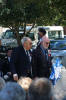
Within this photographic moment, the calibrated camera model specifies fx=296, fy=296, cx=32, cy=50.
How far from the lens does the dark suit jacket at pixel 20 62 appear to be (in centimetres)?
550

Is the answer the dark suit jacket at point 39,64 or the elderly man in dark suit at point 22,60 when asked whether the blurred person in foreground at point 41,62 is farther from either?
the elderly man in dark suit at point 22,60

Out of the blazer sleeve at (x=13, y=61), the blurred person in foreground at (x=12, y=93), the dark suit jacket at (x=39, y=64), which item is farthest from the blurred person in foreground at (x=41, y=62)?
the blurred person in foreground at (x=12, y=93)

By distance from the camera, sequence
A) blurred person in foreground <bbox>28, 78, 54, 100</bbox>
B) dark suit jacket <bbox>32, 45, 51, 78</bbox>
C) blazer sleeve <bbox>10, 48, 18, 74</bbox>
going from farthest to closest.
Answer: dark suit jacket <bbox>32, 45, 51, 78</bbox> → blazer sleeve <bbox>10, 48, 18, 74</bbox> → blurred person in foreground <bbox>28, 78, 54, 100</bbox>

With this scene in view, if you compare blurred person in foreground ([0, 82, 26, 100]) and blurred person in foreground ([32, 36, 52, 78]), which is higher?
Answer: blurred person in foreground ([0, 82, 26, 100])

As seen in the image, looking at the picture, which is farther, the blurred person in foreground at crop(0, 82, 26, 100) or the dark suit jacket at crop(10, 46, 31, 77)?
the dark suit jacket at crop(10, 46, 31, 77)

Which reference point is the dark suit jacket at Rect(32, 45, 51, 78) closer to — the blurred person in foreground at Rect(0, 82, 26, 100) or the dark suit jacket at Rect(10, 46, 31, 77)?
the dark suit jacket at Rect(10, 46, 31, 77)

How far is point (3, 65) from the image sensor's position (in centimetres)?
704

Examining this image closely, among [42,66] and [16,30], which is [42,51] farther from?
[16,30]

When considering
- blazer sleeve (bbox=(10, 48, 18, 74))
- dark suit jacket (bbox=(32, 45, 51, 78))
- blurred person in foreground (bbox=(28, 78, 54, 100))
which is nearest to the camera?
blurred person in foreground (bbox=(28, 78, 54, 100))

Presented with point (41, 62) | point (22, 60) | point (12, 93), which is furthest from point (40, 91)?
point (41, 62)

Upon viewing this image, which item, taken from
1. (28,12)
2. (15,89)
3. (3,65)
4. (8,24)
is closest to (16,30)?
(8,24)

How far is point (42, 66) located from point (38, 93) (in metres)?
3.17

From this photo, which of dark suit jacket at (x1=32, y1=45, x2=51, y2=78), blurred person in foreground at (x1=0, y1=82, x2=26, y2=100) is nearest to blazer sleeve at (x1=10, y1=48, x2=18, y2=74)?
dark suit jacket at (x1=32, y1=45, x2=51, y2=78)

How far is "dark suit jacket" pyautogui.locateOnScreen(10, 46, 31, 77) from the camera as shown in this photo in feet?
18.1
